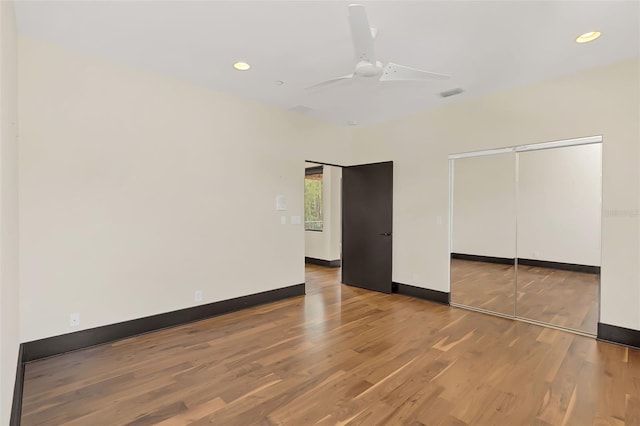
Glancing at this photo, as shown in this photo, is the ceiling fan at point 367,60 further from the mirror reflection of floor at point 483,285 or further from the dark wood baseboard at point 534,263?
the mirror reflection of floor at point 483,285

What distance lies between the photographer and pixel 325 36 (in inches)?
109

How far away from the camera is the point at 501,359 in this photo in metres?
2.92

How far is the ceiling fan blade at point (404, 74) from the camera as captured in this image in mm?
2643

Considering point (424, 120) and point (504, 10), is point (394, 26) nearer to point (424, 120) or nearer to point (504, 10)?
point (504, 10)

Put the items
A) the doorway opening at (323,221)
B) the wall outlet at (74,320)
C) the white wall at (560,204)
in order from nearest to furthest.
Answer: the wall outlet at (74,320) → the white wall at (560,204) → the doorway opening at (323,221)

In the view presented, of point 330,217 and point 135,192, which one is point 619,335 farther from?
point 135,192

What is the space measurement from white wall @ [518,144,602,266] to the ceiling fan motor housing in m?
2.67

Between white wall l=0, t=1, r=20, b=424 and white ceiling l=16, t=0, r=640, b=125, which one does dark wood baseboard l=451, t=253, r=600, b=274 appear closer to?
white ceiling l=16, t=0, r=640, b=125

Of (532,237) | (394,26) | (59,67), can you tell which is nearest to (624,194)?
(532,237)

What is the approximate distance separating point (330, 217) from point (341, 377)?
16.4ft

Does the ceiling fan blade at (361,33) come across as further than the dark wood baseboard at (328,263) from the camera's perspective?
No

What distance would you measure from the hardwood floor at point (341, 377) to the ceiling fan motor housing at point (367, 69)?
8.19ft

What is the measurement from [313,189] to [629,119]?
5.81 metres

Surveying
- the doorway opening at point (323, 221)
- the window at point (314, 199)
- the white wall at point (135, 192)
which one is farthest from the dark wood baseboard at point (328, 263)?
the white wall at point (135, 192)
